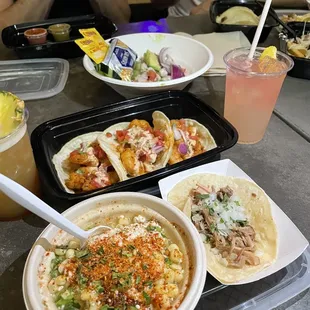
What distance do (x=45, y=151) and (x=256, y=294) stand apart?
2.80ft

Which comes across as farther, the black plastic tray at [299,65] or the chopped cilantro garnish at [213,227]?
the black plastic tray at [299,65]

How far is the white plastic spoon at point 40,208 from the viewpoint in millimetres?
801

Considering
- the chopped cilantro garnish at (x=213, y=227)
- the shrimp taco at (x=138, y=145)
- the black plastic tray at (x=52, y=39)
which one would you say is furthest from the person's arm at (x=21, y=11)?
the chopped cilantro garnish at (x=213, y=227)

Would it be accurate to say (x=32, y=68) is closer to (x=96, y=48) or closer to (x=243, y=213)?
(x=96, y=48)

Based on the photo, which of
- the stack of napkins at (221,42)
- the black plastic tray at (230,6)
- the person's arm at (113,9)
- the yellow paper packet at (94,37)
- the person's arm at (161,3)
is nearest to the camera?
the yellow paper packet at (94,37)

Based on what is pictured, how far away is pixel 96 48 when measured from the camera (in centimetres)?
179

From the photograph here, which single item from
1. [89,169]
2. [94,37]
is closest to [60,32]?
[94,37]

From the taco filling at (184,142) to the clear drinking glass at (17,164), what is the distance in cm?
50

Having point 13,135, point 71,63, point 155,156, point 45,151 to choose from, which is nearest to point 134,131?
point 155,156

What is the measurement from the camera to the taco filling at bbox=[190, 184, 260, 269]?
105 cm

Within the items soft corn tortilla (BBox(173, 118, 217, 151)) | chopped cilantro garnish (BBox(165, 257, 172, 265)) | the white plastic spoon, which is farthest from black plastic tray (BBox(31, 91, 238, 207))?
chopped cilantro garnish (BBox(165, 257, 172, 265))

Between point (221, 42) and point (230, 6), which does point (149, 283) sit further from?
point (230, 6)

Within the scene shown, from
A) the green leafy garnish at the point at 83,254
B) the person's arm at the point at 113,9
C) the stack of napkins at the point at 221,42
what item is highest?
the green leafy garnish at the point at 83,254

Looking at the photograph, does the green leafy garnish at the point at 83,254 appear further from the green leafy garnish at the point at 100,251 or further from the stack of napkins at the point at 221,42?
the stack of napkins at the point at 221,42
